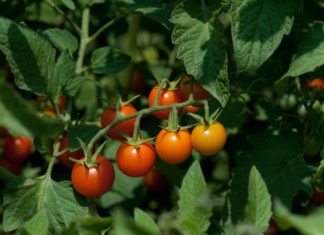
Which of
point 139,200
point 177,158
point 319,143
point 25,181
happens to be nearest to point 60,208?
point 25,181

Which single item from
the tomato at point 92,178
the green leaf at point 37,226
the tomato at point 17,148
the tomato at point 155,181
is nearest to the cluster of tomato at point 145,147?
the tomato at point 92,178

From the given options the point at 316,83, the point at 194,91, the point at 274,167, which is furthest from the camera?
the point at 316,83

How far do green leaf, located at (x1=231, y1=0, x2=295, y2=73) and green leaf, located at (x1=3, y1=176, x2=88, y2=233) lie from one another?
42 cm

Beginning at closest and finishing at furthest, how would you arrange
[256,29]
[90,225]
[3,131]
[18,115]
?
[18,115] → [90,225] → [256,29] → [3,131]

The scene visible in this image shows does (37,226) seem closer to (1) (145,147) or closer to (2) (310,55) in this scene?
(1) (145,147)

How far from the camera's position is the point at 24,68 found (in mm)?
1208

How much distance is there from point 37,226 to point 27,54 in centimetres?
40

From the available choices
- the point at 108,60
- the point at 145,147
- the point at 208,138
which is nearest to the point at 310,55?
the point at 208,138

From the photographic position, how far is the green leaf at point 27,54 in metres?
1.17

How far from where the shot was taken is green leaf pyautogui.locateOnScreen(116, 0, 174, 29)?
49.8 inches

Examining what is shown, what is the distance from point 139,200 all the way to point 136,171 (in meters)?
0.41

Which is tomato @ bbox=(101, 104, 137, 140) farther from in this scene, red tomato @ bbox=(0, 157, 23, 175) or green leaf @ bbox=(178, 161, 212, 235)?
red tomato @ bbox=(0, 157, 23, 175)

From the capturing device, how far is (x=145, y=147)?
1188 mm

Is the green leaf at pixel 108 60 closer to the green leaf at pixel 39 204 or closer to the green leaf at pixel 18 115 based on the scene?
the green leaf at pixel 39 204
